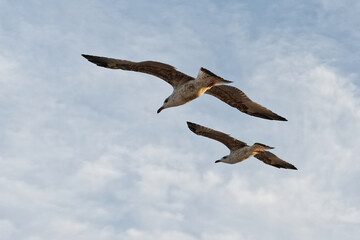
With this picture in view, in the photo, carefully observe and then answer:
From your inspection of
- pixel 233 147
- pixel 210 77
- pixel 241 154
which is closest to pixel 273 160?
pixel 233 147

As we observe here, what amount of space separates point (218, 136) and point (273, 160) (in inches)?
119

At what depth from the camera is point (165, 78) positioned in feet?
72.2

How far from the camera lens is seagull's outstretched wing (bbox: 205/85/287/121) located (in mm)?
22703

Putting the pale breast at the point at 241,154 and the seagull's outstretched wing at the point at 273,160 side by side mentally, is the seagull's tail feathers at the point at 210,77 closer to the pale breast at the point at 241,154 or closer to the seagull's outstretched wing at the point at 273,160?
A: the pale breast at the point at 241,154

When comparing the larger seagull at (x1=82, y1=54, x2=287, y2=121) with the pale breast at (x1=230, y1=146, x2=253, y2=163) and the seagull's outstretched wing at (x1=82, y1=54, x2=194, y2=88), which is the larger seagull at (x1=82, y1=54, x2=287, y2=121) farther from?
the pale breast at (x1=230, y1=146, x2=253, y2=163)

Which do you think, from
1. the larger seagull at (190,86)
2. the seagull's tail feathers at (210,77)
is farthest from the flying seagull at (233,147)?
the seagull's tail feathers at (210,77)

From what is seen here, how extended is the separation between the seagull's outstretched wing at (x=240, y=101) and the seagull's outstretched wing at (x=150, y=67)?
1.41 meters

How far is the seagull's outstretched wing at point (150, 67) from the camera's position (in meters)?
21.2

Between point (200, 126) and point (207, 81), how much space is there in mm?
5442

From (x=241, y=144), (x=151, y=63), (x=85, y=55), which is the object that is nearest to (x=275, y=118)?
(x=241, y=144)

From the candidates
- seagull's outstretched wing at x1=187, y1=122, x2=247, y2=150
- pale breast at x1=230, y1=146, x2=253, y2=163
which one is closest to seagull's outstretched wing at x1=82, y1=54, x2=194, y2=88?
seagull's outstretched wing at x1=187, y1=122, x2=247, y2=150

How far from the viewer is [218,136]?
26.2m

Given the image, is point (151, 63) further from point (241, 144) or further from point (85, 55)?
point (241, 144)

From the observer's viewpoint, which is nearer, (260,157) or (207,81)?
(207,81)
